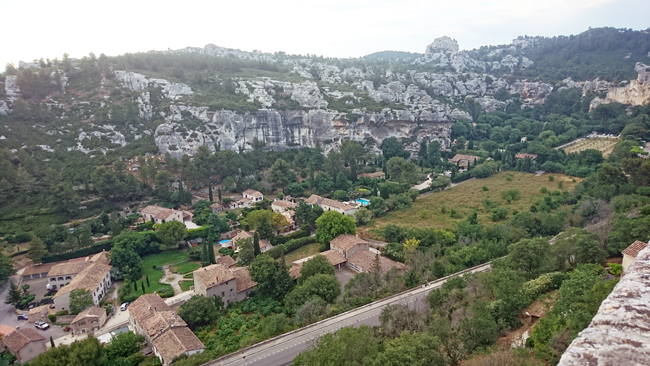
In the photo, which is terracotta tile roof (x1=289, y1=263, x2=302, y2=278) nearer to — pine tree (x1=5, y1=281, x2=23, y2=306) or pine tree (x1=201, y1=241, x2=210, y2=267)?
pine tree (x1=201, y1=241, x2=210, y2=267)

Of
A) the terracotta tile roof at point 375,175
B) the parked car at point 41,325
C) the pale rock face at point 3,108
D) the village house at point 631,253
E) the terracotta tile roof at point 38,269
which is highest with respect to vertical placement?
the pale rock face at point 3,108

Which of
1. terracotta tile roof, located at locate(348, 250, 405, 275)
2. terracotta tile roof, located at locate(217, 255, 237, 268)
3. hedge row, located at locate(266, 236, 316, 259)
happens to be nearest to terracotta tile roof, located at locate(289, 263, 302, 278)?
hedge row, located at locate(266, 236, 316, 259)

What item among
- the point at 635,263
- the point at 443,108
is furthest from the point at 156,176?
the point at 443,108

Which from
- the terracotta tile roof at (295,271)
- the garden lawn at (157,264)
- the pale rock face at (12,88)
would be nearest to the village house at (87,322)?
the garden lawn at (157,264)

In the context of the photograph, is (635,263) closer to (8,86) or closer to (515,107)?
(8,86)

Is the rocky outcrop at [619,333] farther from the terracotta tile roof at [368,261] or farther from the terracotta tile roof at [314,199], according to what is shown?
the terracotta tile roof at [314,199]

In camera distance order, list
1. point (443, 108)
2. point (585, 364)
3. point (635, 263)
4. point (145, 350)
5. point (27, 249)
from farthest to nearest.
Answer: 1. point (443, 108)
2. point (27, 249)
3. point (145, 350)
4. point (635, 263)
5. point (585, 364)
